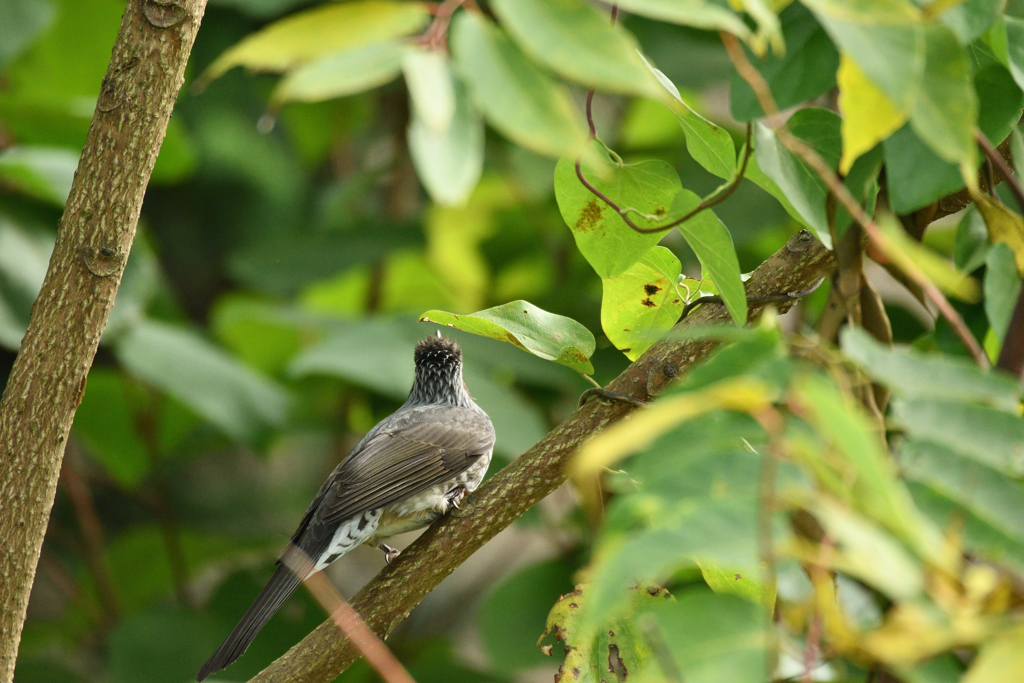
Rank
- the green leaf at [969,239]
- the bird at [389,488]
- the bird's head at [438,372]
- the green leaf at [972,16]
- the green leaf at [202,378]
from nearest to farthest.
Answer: the green leaf at [972,16] < the green leaf at [969,239] < the bird at [389,488] < the bird's head at [438,372] < the green leaf at [202,378]

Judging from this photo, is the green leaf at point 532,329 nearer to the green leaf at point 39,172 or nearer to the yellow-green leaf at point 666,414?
the yellow-green leaf at point 666,414

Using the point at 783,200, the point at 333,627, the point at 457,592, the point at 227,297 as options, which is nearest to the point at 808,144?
the point at 783,200

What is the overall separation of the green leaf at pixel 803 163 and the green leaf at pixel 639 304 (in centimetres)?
36

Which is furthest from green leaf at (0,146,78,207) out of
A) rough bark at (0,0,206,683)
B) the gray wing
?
rough bark at (0,0,206,683)

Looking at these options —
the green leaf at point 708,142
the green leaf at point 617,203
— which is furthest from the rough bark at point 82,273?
the green leaf at point 708,142

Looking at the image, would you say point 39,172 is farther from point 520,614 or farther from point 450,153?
point 450,153

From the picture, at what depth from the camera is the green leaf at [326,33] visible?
2.32ft

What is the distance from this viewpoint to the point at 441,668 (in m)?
3.45

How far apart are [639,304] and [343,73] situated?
1.00m

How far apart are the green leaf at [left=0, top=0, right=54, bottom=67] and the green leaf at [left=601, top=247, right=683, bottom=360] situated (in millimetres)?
2681

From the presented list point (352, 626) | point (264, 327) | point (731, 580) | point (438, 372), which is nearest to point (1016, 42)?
point (731, 580)

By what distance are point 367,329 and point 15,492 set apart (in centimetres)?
208

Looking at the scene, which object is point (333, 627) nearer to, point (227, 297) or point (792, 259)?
point (792, 259)

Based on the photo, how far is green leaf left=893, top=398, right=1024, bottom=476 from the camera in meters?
0.75
